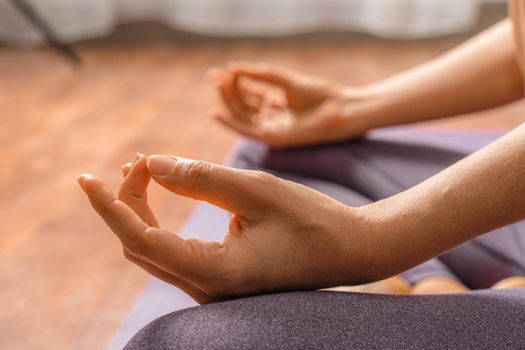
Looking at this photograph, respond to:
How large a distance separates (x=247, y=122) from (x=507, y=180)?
0.60 meters

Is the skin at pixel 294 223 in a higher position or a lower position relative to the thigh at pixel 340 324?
higher

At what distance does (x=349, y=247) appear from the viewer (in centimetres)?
55

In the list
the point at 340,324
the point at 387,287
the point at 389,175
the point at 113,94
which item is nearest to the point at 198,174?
the point at 340,324

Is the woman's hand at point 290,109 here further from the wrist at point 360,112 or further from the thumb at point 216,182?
the thumb at point 216,182

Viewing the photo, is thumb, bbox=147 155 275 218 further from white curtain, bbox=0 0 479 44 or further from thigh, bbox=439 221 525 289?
white curtain, bbox=0 0 479 44

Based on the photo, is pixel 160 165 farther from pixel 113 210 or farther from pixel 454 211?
pixel 454 211

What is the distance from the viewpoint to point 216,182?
1.74 ft

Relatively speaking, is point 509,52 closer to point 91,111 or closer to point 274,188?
point 274,188

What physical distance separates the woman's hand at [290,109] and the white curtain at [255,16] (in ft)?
6.61

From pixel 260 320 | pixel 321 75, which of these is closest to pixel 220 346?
pixel 260 320

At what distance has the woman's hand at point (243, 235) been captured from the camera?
1.70 feet

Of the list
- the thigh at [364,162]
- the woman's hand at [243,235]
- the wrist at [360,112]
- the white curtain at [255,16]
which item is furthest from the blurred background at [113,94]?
the woman's hand at [243,235]

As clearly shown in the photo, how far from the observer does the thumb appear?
53 cm

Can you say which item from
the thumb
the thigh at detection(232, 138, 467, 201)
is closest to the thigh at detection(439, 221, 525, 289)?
the thigh at detection(232, 138, 467, 201)
